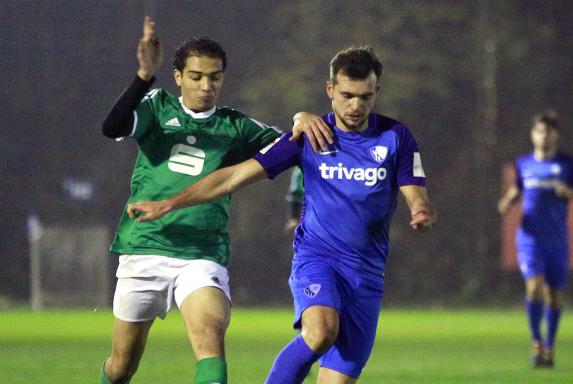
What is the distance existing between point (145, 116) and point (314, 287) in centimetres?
131

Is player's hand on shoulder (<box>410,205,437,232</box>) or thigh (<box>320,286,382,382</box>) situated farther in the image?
thigh (<box>320,286,382,382</box>)

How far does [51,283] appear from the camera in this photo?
826 inches

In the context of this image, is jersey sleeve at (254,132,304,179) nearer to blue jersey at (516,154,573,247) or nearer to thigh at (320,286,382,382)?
thigh at (320,286,382,382)

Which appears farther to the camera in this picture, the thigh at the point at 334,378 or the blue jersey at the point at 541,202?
the blue jersey at the point at 541,202

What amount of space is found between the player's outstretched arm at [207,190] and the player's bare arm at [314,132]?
24cm

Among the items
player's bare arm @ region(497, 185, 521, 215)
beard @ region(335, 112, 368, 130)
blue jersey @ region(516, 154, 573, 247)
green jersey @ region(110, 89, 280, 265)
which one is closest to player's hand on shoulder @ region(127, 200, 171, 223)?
green jersey @ region(110, 89, 280, 265)

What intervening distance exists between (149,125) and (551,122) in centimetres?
587

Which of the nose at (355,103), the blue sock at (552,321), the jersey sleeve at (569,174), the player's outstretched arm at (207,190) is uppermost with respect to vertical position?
the nose at (355,103)

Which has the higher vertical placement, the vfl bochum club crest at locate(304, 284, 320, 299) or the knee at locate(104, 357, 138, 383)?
the vfl bochum club crest at locate(304, 284, 320, 299)

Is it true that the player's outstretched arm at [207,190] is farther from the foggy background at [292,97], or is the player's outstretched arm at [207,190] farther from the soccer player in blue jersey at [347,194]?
the foggy background at [292,97]

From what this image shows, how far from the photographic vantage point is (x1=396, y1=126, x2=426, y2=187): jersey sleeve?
647 cm

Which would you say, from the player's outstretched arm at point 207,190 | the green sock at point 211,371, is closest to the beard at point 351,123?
the player's outstretched arm at point 207,190

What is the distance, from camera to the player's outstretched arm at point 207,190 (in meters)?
6.20

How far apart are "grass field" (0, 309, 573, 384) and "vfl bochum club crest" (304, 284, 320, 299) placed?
3.55 meters
